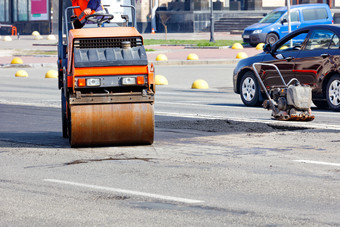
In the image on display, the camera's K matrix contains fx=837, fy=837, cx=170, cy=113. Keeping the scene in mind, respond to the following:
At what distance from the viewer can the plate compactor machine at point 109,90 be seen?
10484 mm

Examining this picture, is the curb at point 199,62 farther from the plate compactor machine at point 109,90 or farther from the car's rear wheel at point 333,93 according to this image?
the plate compactor machine at point 109,90

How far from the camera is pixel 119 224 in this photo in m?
6.63

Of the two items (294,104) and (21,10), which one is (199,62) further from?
(21,10)

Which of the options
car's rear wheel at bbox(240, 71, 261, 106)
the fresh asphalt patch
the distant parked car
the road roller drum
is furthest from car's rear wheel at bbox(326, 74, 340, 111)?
the distant parked car

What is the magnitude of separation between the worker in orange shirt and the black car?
198 inches

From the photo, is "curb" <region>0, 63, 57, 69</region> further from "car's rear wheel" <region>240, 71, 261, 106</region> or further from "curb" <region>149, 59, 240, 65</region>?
"car's rear wheel" <region>240, 71, 261, 106</region>

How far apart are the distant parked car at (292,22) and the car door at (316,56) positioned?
25.0 m

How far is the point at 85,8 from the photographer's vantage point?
1198 centimetres

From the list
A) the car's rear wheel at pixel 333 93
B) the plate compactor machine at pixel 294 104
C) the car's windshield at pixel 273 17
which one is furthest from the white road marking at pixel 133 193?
Result: the car's windshield at pixel 273 17

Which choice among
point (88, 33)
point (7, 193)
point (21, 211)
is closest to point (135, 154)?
point (88, 33)

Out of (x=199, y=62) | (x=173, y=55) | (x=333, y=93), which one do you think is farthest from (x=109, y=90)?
(x=173, y=55)

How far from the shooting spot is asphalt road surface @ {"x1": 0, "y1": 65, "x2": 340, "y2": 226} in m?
6.93

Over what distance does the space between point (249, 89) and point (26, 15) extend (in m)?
56.3

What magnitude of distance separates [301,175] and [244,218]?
2.15 meters
